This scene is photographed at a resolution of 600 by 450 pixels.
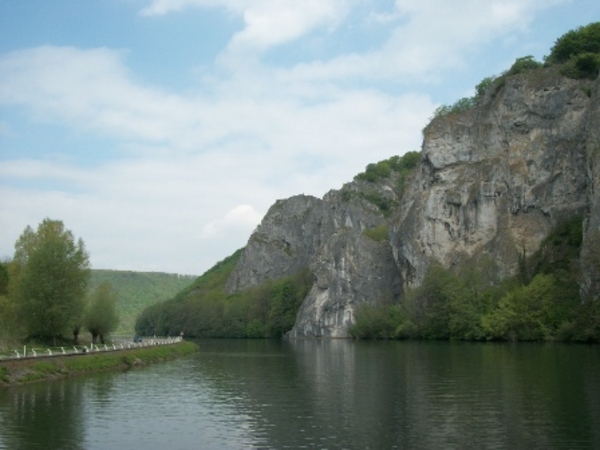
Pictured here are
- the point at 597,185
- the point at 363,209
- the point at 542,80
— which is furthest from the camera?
the point at 363,209

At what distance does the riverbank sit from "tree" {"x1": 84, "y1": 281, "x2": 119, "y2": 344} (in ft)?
36.7

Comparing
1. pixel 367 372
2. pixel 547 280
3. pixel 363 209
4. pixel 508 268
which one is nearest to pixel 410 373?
pixel 367 372

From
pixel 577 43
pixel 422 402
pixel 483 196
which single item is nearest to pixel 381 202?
pixel 483 196

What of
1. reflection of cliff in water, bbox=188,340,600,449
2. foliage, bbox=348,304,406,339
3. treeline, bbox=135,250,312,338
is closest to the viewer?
reflection of cliff in water, bbox=188,340,600,449

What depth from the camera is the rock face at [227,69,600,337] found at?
4149 inches

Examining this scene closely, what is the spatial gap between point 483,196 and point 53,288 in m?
73.7

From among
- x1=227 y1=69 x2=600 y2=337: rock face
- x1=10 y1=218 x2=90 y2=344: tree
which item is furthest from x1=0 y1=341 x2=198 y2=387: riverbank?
x1=227 y1=69 x2=600 y2=337: rock face

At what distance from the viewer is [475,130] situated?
4769 inches

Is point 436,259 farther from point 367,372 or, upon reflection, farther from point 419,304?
point 367,372

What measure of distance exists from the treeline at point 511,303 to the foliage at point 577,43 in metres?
32.9

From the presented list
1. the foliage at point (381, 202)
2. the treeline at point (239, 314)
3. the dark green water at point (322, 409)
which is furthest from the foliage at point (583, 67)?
the treeline at point (239, 314)

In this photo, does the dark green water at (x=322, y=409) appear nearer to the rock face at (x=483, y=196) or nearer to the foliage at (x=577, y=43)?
the rock face at (x=483, y=196)

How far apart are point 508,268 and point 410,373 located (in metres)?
64.5

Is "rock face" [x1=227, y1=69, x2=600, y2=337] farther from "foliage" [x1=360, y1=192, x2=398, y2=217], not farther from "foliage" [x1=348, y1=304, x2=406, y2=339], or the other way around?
"foliage" [x1=360, y1=192, x2=398, y2=217]
